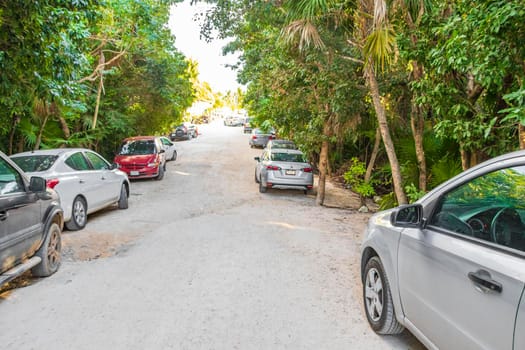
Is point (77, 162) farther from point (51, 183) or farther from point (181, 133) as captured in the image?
point (181, 133)

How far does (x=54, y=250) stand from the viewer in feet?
17.3

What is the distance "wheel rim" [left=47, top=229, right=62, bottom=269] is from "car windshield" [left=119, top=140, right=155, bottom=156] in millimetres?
9934

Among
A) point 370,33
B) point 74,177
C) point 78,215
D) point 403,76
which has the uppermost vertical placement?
point 370,33

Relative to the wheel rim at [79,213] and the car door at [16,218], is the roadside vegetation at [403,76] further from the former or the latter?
the wheel rim at [79,213]

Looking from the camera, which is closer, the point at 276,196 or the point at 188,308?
the point at 188,308

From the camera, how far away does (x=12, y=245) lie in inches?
164

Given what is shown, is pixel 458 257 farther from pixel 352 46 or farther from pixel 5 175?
pixel 352 46

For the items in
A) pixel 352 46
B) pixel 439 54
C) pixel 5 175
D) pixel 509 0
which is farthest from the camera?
pixel 352 46

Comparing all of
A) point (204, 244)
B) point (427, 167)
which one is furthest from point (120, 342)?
point (427, 167)

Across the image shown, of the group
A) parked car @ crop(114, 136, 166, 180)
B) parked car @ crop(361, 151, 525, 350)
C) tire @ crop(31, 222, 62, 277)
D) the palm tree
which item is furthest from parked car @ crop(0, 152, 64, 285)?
parked car @ crop(114, 136, 166, 180)

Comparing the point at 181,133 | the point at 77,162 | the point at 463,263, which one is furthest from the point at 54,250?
the point at 181,133

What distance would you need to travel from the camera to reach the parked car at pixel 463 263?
212 centimetres

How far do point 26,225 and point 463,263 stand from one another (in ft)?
14.7

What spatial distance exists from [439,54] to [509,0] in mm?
1045
